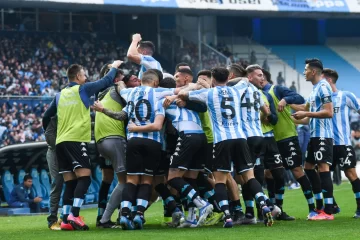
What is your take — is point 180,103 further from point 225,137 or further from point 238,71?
point 238,71

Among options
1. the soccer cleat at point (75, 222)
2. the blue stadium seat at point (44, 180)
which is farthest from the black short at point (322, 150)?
the blue stadium seat at point (44, 180)

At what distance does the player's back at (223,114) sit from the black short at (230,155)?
0.08 m

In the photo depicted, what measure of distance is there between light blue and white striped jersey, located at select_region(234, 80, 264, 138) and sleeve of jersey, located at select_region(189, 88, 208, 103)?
489mm

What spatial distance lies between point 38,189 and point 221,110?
25.3 feet

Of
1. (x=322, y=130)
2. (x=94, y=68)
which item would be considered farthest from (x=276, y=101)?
(x=94, y=68)

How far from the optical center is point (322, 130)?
14.7 metres

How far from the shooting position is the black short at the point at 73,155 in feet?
44.3

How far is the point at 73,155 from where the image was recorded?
13.5 metres

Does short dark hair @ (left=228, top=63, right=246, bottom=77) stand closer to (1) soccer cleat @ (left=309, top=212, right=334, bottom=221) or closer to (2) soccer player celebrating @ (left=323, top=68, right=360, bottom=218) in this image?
(2) soccer player celebrating @ (left=323, top=68, right=360, bottom=218)

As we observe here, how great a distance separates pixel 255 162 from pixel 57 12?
2635 cm

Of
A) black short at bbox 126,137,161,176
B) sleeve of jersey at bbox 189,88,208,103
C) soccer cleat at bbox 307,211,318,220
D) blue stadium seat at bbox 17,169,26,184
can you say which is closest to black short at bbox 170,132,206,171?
black short at bbox 126,137,161,176

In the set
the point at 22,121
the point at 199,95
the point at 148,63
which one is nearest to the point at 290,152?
the point at 199,95

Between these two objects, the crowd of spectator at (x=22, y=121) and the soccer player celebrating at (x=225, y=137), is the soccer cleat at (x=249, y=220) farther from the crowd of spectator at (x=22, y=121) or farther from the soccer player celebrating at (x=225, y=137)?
the crowd of spectator at (x=22, y=121)

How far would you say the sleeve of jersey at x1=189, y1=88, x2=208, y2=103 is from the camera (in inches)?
517
